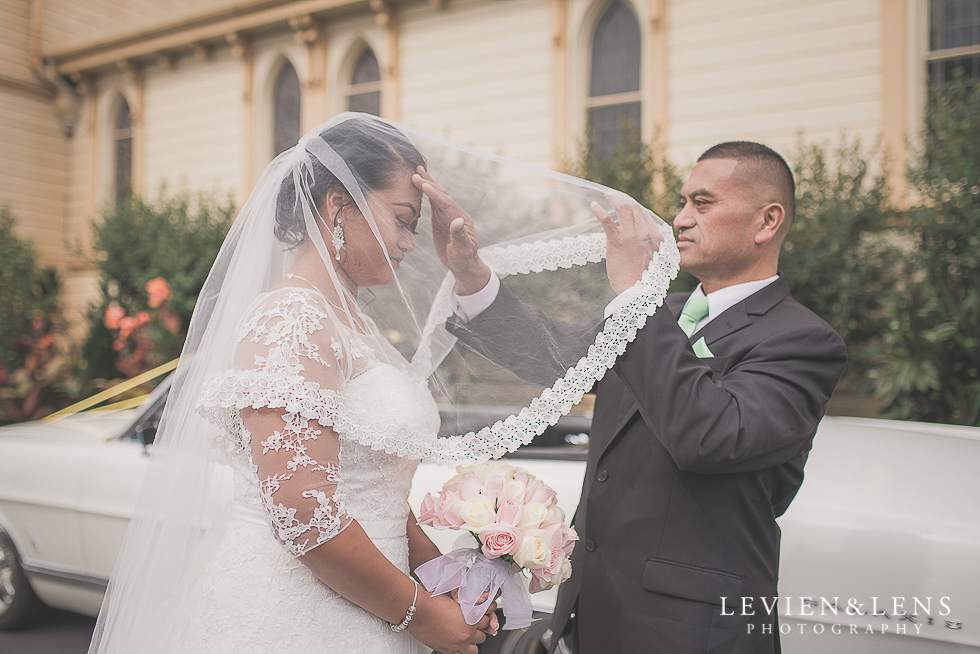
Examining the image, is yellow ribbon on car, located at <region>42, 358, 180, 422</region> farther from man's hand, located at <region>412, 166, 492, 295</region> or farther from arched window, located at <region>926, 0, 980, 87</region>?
arched window, located at <region>926, 0, 980, 87</region>

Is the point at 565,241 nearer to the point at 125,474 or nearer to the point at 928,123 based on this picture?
the point at 125,474

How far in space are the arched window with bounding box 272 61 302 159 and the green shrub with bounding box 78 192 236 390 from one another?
134 cm

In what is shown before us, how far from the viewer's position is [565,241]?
6.48 feet

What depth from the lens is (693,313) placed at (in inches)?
87.6

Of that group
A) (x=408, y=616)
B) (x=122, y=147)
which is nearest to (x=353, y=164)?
(x=408, y=616)

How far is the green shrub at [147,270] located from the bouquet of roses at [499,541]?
7.17 meters

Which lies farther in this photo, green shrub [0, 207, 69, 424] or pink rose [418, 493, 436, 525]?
green shrub [0, 207, 69, 424]

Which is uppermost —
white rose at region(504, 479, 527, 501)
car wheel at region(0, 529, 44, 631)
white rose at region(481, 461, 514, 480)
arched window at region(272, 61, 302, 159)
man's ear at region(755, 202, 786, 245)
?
arched window at region(272, 61, 302, 159)

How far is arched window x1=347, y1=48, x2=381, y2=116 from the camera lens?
34.5 ft

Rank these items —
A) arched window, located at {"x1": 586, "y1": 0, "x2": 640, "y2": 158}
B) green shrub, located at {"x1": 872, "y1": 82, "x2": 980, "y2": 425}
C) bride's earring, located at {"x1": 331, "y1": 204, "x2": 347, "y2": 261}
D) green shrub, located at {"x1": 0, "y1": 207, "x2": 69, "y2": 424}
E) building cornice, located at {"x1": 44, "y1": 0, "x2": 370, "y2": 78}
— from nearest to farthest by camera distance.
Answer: bride's earring, located at {"x1": 331, "y1": 204, "x2": 347, "y2": 261} < green shrub, located at {"x1": 872, "y1": 82, "x2": 980, "y2": 425} < arched window, located at {"x1": 586, "y1": 0, "x2": 640, "y2": 158} < green shrub, located at {"x1": 0, "y1": 207, "x2": 69, "y2": 424} < building cornice, located at {"x1": 44, "y1": 0, "x2": 370, "y2": 78}

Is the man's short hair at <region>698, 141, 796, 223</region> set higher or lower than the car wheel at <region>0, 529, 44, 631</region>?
higher

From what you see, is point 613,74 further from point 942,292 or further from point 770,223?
point 770,223

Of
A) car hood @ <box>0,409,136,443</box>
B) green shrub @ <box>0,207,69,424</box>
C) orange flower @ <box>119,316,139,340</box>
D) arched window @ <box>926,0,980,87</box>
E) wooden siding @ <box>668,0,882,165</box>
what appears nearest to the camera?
car hood @ <box>0,409,136,443</box>

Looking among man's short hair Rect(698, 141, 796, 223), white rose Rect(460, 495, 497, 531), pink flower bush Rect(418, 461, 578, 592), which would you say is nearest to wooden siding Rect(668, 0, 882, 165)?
man's short hair Rect(698, 141, 796, 223)
